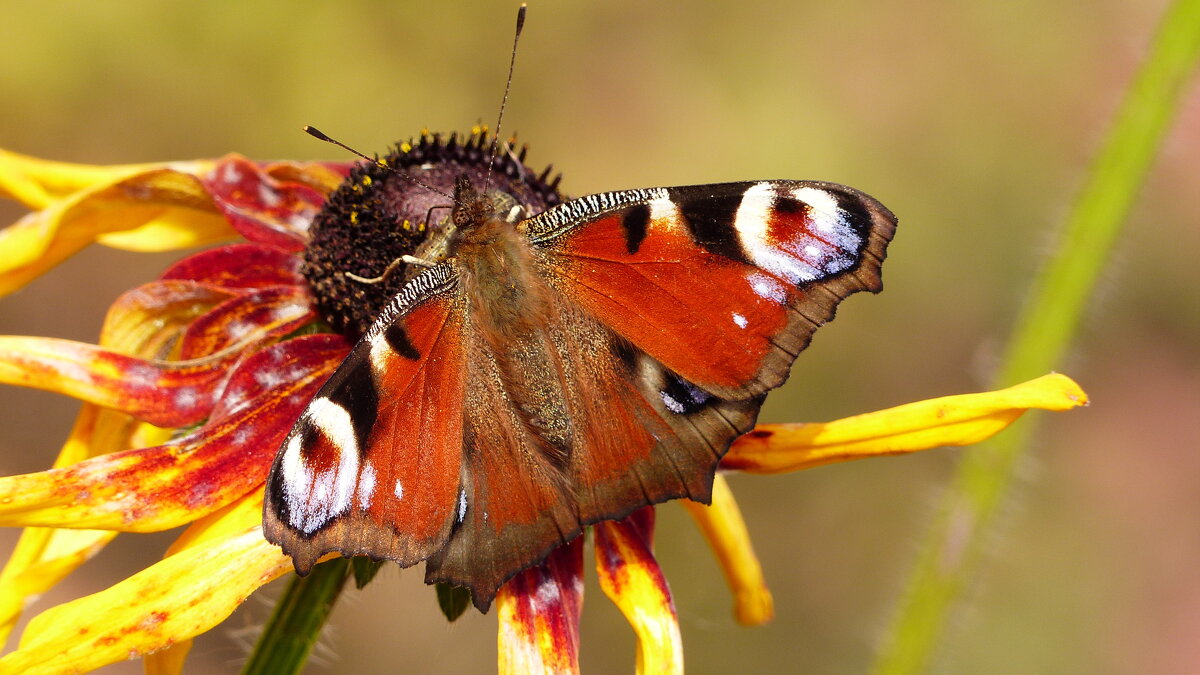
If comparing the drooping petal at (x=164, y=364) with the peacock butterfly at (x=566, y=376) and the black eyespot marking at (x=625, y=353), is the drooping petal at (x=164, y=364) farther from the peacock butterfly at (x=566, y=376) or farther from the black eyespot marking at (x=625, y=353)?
the black eyespot marking at (x=625, y=353)

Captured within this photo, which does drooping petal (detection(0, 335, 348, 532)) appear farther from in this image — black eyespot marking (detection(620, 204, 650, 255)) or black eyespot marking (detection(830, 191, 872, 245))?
A: black eyespot marking (detection(830, 191, 872, 245))

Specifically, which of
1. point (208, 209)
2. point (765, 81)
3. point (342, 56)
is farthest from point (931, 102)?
point (208, 209)

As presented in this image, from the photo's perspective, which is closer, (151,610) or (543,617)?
(151,610)

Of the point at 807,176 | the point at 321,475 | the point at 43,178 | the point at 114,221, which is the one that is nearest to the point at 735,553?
the point at 321,475

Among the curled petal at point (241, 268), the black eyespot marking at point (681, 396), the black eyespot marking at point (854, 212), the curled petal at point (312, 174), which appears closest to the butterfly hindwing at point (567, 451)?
the black eyespot marking at point (681, 396)

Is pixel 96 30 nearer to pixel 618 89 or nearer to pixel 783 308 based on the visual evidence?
pixel 618 89

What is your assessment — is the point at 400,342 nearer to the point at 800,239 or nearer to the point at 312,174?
the point at 800,239

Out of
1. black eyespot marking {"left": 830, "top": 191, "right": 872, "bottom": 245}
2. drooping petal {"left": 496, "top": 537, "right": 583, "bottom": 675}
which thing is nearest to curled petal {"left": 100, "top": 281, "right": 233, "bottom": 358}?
drooping petal {"left": 496, "top": 537, "right": 583, "bottom": 675}
